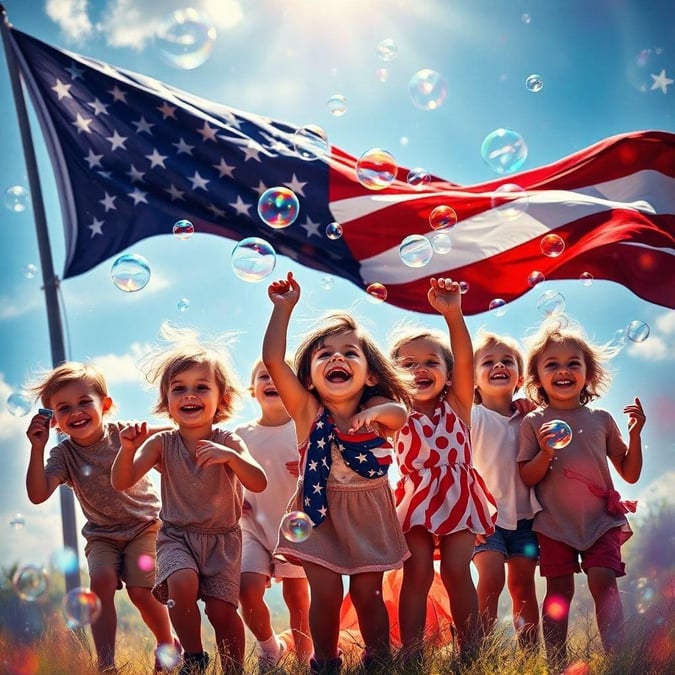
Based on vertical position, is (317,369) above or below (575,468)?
above

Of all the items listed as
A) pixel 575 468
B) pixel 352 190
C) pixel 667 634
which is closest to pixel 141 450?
pixel 575 468

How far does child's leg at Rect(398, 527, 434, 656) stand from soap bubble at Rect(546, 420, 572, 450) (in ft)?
2.78

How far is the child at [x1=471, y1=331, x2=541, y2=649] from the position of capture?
5.07 meters

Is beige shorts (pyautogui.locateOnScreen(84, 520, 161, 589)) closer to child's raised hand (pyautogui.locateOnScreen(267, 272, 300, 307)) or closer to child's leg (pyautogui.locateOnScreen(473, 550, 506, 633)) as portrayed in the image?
child's raised hand (pyautogui.locateOnScreen(267, 272, 300, 307))

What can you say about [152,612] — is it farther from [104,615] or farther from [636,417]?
[636,417]

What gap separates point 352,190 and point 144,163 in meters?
1.80

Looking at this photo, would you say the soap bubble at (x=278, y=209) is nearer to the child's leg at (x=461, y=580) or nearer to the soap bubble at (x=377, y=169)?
the soap bubble at (x=377, y=169)

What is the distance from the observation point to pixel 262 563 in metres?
5.20

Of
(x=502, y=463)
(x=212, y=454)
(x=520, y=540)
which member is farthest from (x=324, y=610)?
(x=502, y=463)

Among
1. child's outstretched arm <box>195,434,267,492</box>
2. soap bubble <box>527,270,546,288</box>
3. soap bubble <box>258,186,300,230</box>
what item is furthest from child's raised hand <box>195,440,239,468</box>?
soap bubble <box>527,270,546,288</box>

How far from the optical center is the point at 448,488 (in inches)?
177

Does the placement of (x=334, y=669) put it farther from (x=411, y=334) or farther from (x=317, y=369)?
(x=411, y=334)

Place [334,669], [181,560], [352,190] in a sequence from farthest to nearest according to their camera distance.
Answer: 1. [352,190]
2. [181,560]
3. [334,669]

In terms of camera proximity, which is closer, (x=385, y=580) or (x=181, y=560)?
(x=181, y=560)
